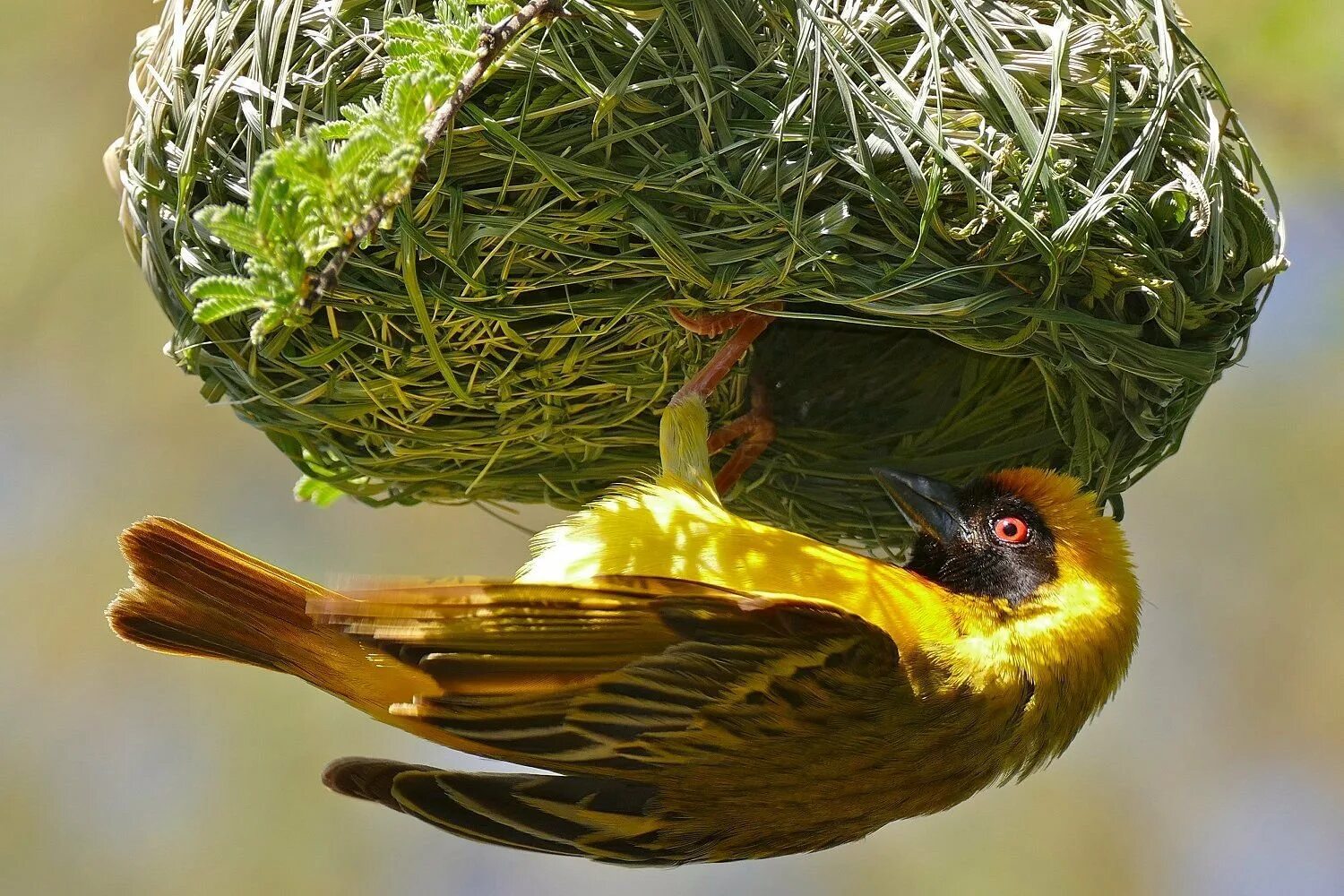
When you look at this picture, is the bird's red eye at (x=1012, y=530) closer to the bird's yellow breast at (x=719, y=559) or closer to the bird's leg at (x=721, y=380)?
the bird's yellow breast at (x=719, y=559)

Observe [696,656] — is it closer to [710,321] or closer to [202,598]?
[710,321]

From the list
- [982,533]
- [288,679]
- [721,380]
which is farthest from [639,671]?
[288,679]

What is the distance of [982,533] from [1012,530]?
0.13 ft

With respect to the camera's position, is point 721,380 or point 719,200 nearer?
point 719,200

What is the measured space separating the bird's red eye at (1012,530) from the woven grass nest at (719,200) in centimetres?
15

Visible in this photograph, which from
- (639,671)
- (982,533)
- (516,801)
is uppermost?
(982,533)

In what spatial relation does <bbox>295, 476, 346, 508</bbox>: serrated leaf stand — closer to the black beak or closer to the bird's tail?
the bird's tail

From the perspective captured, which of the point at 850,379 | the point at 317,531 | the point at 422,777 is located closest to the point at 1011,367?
the point at 850,379

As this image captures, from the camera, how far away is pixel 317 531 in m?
3.44

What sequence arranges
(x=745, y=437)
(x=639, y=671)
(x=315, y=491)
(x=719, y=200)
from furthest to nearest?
(x=315, y=491), (x=745, y=437), (x=639, y=671), (x=719, y=200)

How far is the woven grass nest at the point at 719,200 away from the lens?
1372 millimetres

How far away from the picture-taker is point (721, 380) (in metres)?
1.76

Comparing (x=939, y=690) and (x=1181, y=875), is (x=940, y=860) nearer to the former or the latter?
(x=1181, y=875)

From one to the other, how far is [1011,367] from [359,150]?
1.10 metres
